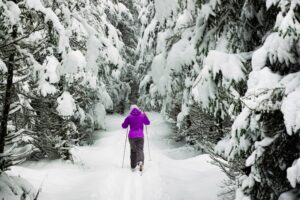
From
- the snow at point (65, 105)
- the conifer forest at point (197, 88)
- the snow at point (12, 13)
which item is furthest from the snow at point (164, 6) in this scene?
the snow at point (65, 105)

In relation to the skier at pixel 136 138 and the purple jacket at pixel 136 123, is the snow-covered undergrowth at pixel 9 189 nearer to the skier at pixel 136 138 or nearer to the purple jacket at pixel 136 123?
the skier at pixel 136 138

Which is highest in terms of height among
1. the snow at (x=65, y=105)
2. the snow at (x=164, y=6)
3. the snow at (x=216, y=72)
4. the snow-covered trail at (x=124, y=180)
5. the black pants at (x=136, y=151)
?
the snow at (x=164, y=6)

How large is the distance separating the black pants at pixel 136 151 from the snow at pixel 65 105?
2.12 m

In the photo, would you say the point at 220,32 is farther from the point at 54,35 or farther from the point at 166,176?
the point at 166,176

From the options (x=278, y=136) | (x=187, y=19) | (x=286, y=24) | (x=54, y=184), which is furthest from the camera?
(x=54, y=184)

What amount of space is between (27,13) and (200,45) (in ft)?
9.78

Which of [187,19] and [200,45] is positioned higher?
[187,19]

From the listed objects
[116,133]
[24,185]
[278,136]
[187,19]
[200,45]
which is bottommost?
[116,133]

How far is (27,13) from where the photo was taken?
19.7 ft

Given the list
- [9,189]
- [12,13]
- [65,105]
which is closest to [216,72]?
[12,13]

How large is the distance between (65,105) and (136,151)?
8.62 feet

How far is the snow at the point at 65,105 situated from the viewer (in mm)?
10867

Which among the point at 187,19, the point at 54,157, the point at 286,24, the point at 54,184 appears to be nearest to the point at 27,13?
the point at 187,19

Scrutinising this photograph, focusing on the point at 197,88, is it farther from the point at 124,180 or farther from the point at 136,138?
the point at 136,138
